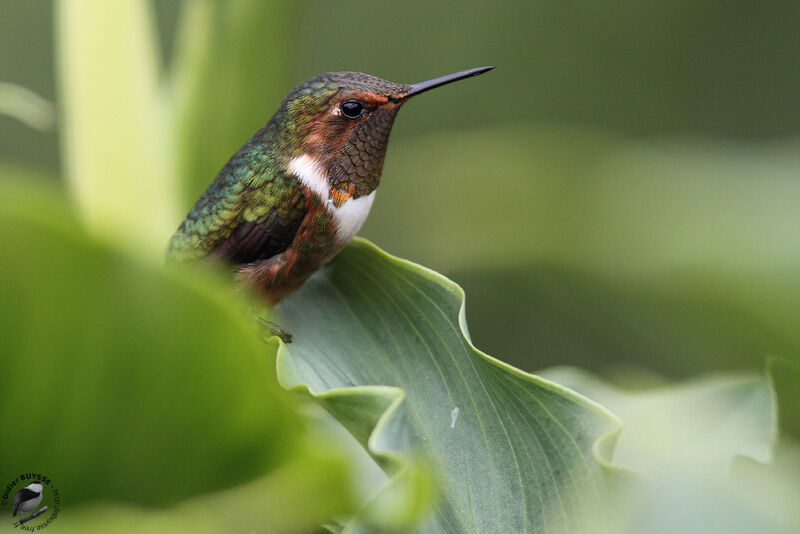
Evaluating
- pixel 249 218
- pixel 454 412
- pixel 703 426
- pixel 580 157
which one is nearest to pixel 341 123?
pixel 249 218

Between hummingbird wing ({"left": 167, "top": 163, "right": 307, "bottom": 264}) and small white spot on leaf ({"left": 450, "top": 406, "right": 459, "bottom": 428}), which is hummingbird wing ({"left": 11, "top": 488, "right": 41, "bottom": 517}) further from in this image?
hummingbird wing ({"left": 167, "top": 163, "right": 307, "bottom": 264})

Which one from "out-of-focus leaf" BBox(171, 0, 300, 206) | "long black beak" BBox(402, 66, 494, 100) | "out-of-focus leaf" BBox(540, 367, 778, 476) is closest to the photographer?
"out-of-focus leaf" BBox(540, 367, 778, 476)

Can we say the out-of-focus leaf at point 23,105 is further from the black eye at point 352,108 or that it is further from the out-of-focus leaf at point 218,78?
the black eye at point 352,108

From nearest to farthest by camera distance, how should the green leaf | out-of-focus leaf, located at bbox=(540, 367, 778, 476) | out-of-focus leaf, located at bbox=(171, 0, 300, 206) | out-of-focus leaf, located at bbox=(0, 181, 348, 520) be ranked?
out-of-focus leaf, located at bbox=(0, 181, 348, 520), the green leaf, out-of-focus leaf, located at bbox=(540, 367, 778, 476), out-of-focus leaf, located at bbox=(171, 0, 300, 206)

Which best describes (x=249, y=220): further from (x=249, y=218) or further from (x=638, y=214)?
(x=638, y=214)

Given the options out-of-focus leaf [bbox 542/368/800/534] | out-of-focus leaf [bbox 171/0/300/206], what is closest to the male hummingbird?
out-of-focus leaf [bbox 171/0/300/206]

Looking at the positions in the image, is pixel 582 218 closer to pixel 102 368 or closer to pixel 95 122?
pixel 95 122

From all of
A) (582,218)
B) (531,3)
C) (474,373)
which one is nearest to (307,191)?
(474,373)
